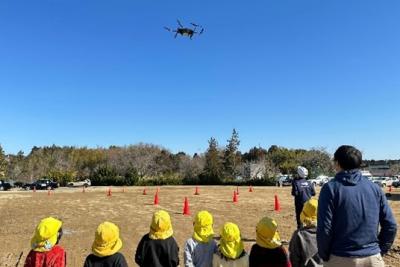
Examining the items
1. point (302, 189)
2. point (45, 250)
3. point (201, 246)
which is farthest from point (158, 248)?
point (302, 189)

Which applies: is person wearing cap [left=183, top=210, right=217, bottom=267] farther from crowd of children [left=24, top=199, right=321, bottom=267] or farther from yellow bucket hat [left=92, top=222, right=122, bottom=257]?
yellow bucket hat [left=92, top=222, right=122, bottom=257]

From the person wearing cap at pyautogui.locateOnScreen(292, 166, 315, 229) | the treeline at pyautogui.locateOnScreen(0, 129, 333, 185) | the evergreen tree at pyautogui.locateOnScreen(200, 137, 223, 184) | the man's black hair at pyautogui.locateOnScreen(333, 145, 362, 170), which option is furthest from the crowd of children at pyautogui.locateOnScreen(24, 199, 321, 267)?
the evergreen tree at pyautogui.locateOnScreen(200, 137, 223, 184)

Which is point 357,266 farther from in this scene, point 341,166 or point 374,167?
point 374,167

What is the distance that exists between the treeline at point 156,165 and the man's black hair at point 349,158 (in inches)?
2167

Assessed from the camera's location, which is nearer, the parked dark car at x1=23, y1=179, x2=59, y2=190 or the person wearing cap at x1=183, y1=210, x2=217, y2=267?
the person wearing cap at x1=183, y1=210, x2=217, y2=267

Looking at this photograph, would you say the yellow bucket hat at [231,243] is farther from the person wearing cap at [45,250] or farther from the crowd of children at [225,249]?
the person wearing cap at [45,250]

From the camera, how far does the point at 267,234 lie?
471cm

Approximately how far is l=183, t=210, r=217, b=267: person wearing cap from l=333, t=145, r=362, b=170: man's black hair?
1.94m

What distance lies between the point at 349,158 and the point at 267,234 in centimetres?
140

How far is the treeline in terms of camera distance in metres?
66.3

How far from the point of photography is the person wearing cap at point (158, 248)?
5160 millimetres

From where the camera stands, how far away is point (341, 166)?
12.5 feet

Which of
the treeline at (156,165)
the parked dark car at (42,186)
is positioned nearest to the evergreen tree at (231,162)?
the treeline at (156,165)

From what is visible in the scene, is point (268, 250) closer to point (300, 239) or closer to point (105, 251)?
point (300, 239)
